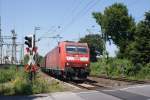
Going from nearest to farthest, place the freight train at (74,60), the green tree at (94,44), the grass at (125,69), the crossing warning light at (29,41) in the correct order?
1. the crossing warning light at (29,41)
2. the freight train at (74,60)
3. the grass at (125,69)
4. the green tree at (94,44)

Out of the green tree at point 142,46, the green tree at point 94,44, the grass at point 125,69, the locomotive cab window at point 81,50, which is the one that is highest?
the green tree at point 94,44

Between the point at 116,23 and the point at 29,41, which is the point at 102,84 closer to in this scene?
the point at 29,41

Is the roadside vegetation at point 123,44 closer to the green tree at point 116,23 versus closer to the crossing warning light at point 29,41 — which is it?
the green tree at point 116,23

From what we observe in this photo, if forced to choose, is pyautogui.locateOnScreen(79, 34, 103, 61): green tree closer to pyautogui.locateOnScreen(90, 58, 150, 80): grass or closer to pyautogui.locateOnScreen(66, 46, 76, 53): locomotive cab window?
pyautogui.locateOnScreen(90, 58, 150, 80): grass

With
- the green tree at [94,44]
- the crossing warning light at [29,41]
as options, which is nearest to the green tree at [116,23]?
the green tree at [94,44]

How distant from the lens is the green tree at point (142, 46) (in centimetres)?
4588

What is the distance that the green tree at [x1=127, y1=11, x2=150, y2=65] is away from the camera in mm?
45875

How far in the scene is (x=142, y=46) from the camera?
152 feet

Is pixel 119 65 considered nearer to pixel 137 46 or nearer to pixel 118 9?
pixel 137 46

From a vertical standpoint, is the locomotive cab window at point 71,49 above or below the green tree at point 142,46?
below

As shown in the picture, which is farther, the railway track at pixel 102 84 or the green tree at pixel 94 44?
the green tree at pixel 94 44

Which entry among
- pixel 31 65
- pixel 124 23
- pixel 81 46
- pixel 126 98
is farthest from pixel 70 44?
pixel 124 23

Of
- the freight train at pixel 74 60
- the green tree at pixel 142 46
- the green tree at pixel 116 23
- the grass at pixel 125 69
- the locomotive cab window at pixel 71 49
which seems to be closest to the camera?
the freight train at pixel 74 60

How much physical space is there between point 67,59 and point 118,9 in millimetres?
50870
